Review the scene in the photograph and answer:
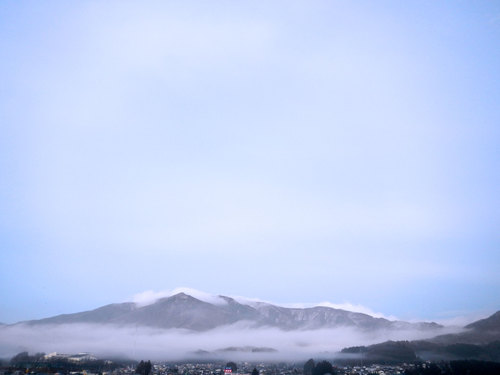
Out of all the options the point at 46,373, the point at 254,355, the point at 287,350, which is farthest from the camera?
the point at 287,350

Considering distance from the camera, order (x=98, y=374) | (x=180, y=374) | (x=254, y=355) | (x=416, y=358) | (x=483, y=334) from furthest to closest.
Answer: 1. (x=254, y=355)
2. (x=483, y=334)
3. (x=416, y=358)
4. (x=180, y=374)
5. (x=98, y=374)

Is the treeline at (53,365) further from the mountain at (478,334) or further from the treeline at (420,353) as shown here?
the mountain at (478,334)

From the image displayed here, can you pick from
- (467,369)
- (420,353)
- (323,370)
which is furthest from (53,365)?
(420,353)

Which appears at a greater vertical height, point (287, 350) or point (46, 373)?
point (46, 373)

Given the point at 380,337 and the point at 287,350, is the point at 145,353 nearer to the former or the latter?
the point at 287,350

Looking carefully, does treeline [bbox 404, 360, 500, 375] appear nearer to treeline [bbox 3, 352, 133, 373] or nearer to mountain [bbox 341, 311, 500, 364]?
mountain [bbox 341, 311, 500, 364]

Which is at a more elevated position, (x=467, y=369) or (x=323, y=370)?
(x=467, y=369)

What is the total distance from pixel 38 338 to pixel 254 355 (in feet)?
326

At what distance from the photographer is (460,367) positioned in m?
64.6

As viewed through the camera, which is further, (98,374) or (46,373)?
(98,374)

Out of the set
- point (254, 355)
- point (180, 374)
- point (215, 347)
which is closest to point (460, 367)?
point (180, 374)

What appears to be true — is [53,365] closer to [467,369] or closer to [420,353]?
[467,369]

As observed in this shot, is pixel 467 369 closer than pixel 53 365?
Yes

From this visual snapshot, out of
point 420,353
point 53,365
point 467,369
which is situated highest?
point 53,365
